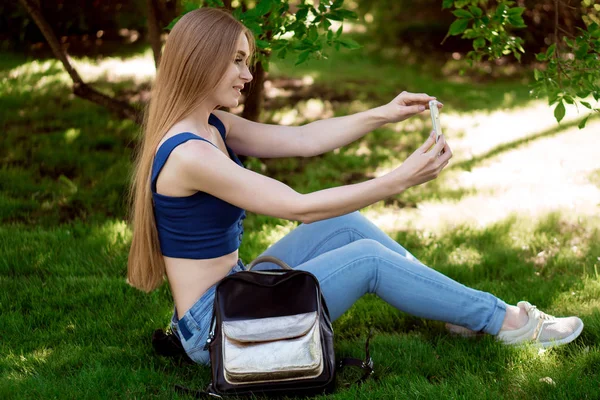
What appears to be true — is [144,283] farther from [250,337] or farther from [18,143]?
[18,143]

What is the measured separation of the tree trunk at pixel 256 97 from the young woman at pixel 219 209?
6.71 ft

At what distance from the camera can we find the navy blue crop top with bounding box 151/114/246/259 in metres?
2.57

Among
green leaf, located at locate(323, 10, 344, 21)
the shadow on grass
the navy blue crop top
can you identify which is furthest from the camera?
the shadow on grass

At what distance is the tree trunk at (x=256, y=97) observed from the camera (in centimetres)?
499

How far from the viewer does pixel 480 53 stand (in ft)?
12.1

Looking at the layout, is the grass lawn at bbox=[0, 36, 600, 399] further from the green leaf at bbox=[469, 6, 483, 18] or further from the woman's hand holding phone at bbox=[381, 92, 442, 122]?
the green leaf at bbox=[469, 6, 483, 18]

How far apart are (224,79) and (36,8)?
9.81 feet

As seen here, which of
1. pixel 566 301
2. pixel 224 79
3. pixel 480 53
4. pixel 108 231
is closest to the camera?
pixel 224 79

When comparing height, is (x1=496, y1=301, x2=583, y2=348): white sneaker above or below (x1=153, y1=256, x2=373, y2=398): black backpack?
below

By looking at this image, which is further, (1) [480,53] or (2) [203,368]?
(1) [480,53]

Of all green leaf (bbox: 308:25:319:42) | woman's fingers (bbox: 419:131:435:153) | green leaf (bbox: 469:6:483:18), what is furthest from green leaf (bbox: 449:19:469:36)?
woman's fingers (bbox: 419:131:435:153)

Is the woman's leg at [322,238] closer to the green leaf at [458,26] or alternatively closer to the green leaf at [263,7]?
the green leaf at [263,7]

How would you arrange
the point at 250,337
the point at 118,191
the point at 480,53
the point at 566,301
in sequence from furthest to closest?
the point at 118,191 → the point at 480,53 → the point at 566,301 → the point at 250,337

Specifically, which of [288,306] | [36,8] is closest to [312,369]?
[288,306]
